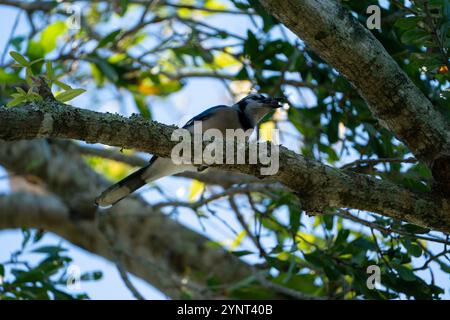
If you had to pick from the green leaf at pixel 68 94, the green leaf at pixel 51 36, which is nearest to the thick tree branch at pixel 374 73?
the green leaf at pixel 68 94

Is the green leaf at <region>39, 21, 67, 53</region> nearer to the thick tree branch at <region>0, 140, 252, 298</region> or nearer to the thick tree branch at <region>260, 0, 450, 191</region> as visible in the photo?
the thick tree branch at <region>0, 140, 252, 298</region>

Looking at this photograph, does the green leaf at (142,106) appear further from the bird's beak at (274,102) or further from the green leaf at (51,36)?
the bird's beak at (274,102)

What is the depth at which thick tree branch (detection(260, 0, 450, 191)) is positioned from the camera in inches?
144

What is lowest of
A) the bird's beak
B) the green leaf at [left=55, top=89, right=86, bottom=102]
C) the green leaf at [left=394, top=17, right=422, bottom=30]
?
the green leaf at [left=55, top=89, right=86, bottom=102]

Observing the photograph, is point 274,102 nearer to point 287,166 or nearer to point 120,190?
point 120,190

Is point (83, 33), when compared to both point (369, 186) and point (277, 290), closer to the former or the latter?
point (277, 290)

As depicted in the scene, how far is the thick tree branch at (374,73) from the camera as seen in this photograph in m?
3.65

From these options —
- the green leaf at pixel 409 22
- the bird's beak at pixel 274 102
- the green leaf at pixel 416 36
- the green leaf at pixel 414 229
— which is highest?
the bird's beak at pixel 274 102

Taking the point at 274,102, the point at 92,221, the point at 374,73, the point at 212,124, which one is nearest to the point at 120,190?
the point at 212,124

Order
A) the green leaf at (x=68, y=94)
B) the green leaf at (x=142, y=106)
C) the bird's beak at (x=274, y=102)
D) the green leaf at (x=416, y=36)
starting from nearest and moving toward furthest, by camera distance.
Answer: the green leaf at (x=68, y=94) → the green leaf at (x=416, y=36) → the bird's beak at (x=274, y=102) → the green leaf at (x=142, y=106)

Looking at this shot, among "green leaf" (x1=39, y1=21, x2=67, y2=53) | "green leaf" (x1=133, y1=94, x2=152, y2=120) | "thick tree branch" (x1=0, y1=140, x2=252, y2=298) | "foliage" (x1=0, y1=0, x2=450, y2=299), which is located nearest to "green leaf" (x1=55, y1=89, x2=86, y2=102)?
Result: "foliage" (x1=0, y1=0, x2=450, y2=299)

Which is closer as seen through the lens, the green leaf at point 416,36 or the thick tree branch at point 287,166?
the thick tree branch at point 287,166

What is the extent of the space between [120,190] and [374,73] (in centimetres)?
208
